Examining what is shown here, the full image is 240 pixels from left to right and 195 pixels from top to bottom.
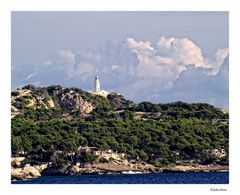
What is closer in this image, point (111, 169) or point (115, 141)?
point (111, 169)

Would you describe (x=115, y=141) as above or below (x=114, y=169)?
above

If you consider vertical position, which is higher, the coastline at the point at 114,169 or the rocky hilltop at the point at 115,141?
the rocky hilltop at the point at 115,141

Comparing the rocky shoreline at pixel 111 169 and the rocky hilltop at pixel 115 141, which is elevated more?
the rocky hilltop at pixel 115 141

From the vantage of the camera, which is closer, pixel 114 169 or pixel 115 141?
pixel 114 169

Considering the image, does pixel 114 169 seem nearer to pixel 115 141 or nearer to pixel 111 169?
pixel 111 169

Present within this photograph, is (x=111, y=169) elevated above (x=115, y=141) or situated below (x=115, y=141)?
below

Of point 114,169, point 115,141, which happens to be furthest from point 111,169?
point 115,141

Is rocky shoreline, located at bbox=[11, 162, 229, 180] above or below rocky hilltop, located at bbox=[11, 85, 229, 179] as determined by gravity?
below
